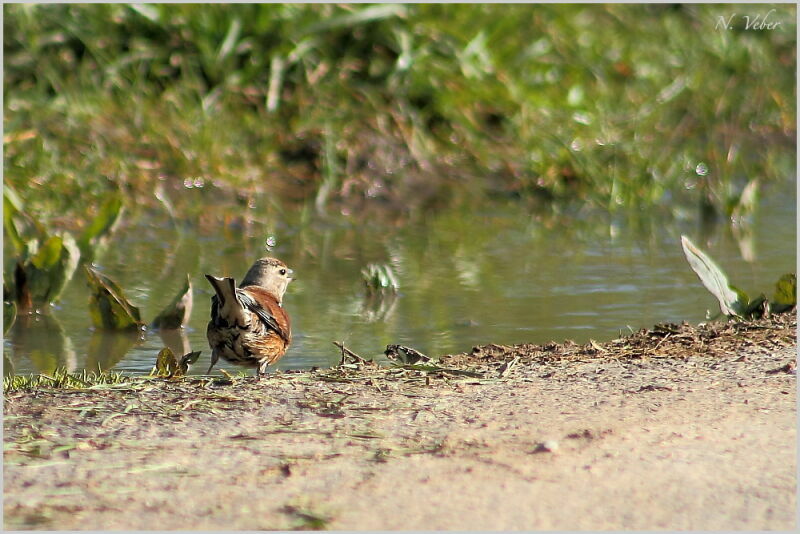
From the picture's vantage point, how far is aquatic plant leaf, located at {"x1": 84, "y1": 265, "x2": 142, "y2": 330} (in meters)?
6.54

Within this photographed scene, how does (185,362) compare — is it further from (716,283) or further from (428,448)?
(716,283)

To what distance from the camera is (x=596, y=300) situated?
7348 mm

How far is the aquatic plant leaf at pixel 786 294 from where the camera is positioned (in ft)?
20.8

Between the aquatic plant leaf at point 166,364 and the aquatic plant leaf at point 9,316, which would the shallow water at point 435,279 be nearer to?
the aquatic plant leaf at point 9,316

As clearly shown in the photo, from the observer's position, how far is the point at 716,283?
20.9 ft

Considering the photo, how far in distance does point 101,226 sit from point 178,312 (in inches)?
39.1

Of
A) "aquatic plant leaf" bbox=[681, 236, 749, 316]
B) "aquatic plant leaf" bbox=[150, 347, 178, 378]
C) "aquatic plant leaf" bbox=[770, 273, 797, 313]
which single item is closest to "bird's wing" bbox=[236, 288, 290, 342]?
"aquatic plant leaf" bbox=[150, 347, 178, 378]

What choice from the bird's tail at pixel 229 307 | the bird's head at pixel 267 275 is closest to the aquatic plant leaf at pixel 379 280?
the bird's head at pixel 267 275

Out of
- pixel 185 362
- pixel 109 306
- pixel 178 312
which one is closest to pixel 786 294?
pixel 185 362

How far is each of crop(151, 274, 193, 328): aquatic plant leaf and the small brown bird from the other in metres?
0.71

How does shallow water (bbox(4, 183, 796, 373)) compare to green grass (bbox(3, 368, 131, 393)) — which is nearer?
green grass (bbox(3, 368, 131, 393))

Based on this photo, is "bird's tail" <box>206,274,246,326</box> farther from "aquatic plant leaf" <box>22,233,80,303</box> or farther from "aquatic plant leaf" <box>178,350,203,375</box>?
"aquatic plant leaf" <box>22,233,80,303</box>

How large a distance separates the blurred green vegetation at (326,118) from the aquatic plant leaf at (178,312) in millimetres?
2488

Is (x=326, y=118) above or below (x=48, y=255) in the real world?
above
